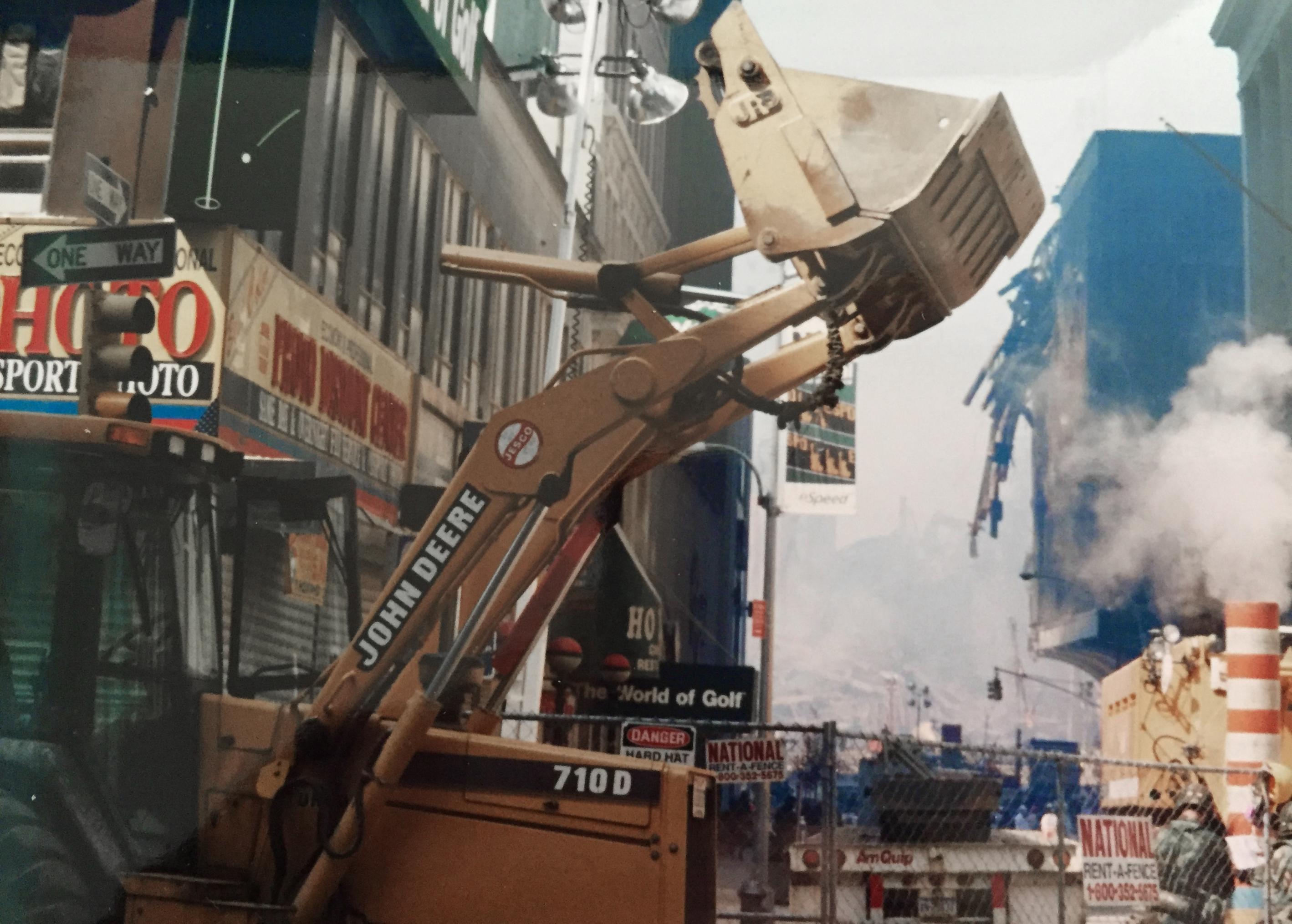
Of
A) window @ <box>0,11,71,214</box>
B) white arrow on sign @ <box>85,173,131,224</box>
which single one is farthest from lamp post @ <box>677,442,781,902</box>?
window @ <box>0,11,71,214</box>

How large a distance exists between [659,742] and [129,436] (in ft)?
8.91

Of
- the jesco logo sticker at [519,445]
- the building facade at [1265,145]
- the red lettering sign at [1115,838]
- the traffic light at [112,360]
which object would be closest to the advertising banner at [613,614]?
the jesco logo sticker at [519,445]

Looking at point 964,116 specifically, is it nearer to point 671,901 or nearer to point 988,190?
point 988,190

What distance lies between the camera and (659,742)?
557cm

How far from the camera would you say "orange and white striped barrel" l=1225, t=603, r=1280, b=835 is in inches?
219

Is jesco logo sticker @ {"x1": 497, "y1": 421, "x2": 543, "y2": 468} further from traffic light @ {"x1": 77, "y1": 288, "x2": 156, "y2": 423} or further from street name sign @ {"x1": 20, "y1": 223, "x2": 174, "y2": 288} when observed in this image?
street name sign @ {"x1": 20, "y1": 223, "x2": 174, "y2": 288}

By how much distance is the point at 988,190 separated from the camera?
394cm

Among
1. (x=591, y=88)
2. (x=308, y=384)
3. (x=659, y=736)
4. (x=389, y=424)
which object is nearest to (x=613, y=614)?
(x=659, y=736)

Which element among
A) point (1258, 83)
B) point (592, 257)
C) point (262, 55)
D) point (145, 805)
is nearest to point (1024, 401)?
point (1258, 83)

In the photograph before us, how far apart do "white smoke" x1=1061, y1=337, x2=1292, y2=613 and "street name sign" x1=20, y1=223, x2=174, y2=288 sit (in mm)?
3442

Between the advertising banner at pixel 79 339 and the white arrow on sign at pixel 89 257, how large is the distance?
55 mm

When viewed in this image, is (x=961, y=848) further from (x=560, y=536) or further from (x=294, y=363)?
(x=294, y=363)

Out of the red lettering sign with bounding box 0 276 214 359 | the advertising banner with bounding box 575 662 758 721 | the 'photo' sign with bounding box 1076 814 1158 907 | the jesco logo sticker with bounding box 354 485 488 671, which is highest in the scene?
the red lettering sign with bounding box 0 276 214 359

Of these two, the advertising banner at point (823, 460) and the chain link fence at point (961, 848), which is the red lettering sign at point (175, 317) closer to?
Result: the chain link fence at point (961, 848)
